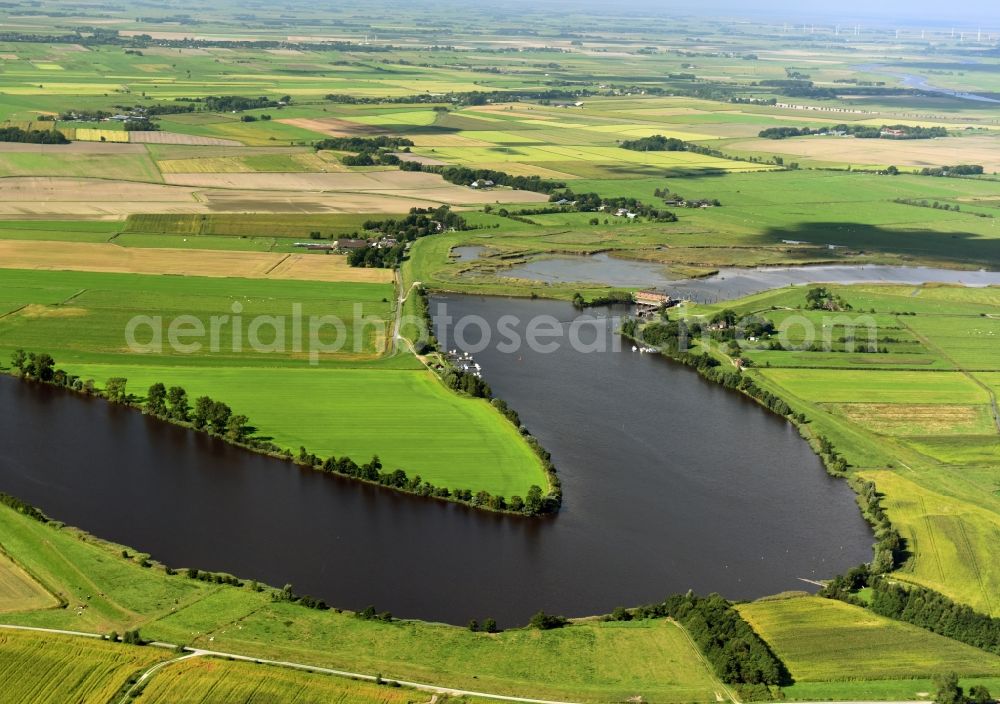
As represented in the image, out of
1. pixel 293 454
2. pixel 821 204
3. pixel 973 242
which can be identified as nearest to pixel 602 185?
pixel 821 204

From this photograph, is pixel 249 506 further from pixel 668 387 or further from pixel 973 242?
pixel 973 242

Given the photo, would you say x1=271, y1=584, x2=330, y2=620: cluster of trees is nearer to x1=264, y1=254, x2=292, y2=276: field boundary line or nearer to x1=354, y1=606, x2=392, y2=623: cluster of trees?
x1=354, y1=606, x2=392, y2=623: cluster of trees

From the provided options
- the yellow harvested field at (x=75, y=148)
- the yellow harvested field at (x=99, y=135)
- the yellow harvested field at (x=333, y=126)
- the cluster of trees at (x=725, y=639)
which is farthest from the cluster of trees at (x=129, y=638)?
the yellow harvested field at (x=333, y=126)

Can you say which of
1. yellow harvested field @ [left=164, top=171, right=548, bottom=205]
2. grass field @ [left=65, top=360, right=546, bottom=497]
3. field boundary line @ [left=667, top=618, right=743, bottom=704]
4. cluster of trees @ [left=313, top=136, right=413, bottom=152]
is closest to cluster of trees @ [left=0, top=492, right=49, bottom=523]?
grass field @ [left=65, top=360, right=546, bottom=497]

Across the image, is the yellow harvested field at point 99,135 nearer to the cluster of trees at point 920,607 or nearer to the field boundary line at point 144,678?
the field boundary line at point 144,678

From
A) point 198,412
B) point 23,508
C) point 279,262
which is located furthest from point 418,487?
→ point 279,262
